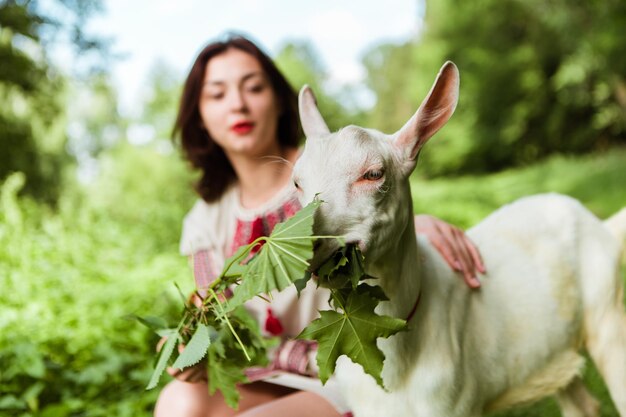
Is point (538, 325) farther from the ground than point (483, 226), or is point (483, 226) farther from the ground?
point (483, 226)

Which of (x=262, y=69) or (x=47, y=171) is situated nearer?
(x=262, y=69)

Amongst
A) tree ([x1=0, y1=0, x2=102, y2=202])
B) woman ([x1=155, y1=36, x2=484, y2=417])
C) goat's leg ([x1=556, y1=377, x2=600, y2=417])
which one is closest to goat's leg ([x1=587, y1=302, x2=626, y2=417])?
goat's leg ([x1=556, y1=377, x2=600, y2=417])

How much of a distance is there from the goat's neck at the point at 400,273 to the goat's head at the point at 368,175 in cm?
4

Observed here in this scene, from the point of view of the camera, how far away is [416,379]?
1.75 metres

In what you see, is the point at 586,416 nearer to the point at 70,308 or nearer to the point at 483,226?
the point at 483,226

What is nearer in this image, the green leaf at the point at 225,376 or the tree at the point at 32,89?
the green leaf at the point at 225,376

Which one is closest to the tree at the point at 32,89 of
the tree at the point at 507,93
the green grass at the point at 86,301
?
the green grass at the point at 86,301

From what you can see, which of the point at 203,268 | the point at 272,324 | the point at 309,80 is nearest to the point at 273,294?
the point at 272,324

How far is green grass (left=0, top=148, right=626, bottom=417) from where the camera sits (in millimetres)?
3244

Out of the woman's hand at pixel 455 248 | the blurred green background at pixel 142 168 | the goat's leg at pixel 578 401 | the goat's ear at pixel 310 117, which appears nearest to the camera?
the goat's ear at pixel 310 117

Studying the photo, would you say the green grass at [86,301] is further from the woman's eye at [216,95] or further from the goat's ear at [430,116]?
the goat's ear at [430,116]

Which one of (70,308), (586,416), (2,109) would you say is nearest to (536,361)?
(586,416)

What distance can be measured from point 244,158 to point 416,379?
1.31 meters

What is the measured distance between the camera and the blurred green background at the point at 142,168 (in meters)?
3.68
